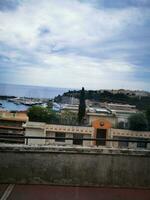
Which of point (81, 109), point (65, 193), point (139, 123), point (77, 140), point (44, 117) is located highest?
point (81, 109)

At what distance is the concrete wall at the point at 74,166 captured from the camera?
195 inches

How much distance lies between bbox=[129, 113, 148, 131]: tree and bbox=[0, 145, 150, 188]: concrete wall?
17.5m

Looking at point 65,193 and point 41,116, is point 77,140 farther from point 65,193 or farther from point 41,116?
point 41,116

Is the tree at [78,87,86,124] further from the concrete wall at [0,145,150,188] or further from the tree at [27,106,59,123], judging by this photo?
the concrete wall at [0,145,150,188]

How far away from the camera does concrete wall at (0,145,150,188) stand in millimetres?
4953

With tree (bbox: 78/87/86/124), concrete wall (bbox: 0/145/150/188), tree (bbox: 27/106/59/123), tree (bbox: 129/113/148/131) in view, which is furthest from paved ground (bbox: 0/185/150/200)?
tree (bbox: 78/87/86/124)

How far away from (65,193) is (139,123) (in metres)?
18.5

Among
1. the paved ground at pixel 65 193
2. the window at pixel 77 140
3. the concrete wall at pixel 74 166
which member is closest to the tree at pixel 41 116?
the window at pixel 77 140

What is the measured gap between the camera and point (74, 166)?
5043 mm

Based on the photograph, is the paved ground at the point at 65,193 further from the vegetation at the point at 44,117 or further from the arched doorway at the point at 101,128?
the vegetation at the point at 44,117

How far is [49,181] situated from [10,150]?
83cm

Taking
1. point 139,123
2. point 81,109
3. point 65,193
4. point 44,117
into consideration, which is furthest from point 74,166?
point 81,109

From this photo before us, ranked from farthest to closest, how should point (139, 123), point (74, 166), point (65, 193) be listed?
point (139, 123), point (74, 166), point (65, 193)

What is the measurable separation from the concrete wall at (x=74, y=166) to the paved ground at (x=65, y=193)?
107 millimetres
